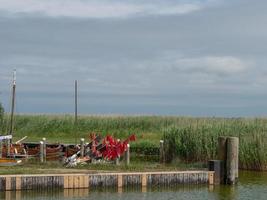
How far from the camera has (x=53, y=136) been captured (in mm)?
58969

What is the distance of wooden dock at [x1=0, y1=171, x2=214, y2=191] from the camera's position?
88.6 feet

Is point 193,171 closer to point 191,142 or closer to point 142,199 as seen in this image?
point 142,199

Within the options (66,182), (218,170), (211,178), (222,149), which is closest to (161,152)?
(222,149)

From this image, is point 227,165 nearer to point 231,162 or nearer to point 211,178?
point 231,162

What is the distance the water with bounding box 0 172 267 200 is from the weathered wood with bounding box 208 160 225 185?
611 mm

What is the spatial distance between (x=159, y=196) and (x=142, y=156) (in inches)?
586

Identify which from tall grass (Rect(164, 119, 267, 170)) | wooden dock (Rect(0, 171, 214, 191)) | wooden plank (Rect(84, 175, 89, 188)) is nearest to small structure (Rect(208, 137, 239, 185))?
wooden dock (Rect(0, 171, 214, 191))

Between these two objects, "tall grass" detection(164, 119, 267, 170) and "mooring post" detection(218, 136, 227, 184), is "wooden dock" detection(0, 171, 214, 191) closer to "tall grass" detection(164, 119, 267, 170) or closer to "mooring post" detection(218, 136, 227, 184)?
"mooring post" detection(218, 136, 227, 184)

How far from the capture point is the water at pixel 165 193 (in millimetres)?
26656

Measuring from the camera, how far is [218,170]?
3116cm

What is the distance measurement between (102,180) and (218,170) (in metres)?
5.44

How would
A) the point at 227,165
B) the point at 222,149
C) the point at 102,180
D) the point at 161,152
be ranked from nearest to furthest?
the point at 102,180, the point at 227,165, the point at 222,149, the point at 161,152

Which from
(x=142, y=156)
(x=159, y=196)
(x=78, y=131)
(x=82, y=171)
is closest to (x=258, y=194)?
(x=159, y=196)

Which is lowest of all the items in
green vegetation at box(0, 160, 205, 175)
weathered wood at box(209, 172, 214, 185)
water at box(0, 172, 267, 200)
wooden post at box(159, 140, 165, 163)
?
water at box(0, 172, 267, 200)
